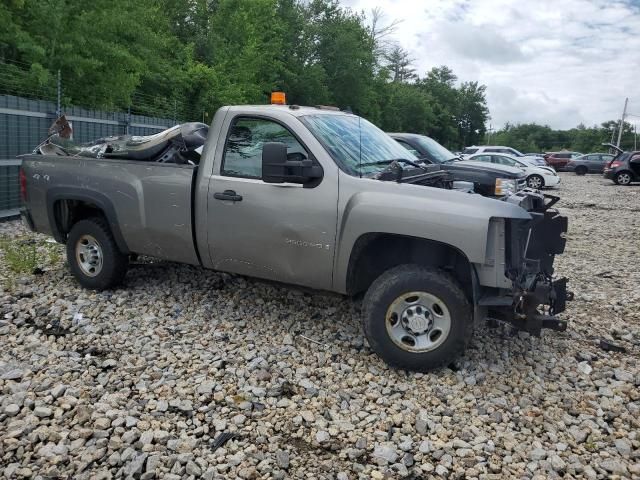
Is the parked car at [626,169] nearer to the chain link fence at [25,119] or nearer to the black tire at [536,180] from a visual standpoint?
the black tire at [536,180]

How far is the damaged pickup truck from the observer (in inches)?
152

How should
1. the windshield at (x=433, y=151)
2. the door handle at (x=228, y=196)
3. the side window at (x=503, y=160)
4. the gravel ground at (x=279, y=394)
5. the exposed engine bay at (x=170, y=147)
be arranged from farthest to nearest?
the side window at (x=503, y=160)
the windshield at (x=433, y=151)
the exposed engine bay at (x=170, y=147)
the door handle at (x=228, y=196)
the gravel ground at (x=279, y=394)

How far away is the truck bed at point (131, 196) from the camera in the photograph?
15.9 ft

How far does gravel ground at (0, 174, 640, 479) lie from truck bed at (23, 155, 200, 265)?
2.21 feet

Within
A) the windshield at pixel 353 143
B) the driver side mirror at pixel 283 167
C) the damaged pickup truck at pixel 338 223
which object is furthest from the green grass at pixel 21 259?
the windshield at pixel 353 143

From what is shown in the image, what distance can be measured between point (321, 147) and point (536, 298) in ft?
6.52

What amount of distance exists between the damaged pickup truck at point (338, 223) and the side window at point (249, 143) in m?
0.01

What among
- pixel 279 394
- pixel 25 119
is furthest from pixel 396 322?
pixel 25 119

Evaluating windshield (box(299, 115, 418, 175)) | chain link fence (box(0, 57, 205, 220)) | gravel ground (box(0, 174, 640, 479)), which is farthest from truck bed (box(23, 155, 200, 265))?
chain link fence (box(0, 57, 205, 220))

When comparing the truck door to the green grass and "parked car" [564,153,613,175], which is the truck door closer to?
the green grass

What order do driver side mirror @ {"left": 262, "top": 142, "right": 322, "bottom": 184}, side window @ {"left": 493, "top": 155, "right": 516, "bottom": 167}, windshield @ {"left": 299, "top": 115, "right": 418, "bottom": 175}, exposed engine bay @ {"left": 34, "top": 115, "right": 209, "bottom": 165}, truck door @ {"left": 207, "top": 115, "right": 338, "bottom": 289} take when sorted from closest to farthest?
driver side mirror @ {"left": 262, "top": 142, "right": 322, "bottom": 184} < truck door @ {"left": 207, "top": 115, "right": 338, "bottom": 289} < windshield @ {"left": 299, "top": 115, "right": 418, "bottom": 175} < exposed engine bay @ {"left": 34, "top": 115, "right": 209, "bottom": 165} < side window @ {"left": 493, "top": 155, "right": 516, "bottom": 167}

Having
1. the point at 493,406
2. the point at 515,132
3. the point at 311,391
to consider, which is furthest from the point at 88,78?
the point at 515,132

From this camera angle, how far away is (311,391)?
3.83 meters

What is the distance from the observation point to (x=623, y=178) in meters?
24.3
